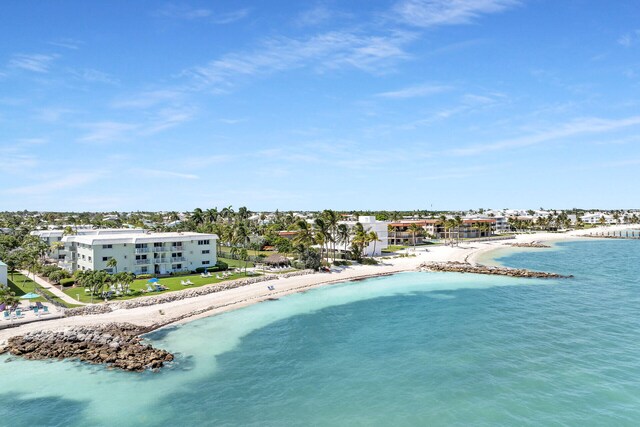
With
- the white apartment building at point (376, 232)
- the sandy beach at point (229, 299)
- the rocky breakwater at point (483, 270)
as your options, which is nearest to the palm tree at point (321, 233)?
the sandy beach at point (229, 299)

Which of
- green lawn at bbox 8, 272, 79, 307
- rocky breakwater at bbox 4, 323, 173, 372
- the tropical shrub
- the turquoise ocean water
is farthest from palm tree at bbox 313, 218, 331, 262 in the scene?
rocky breakwater at bbox 4, 323, 173, 372

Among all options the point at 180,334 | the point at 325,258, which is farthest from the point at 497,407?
the point at 325,258

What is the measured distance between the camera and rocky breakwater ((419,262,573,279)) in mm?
70688

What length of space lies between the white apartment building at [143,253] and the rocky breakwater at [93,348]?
82.7 feet

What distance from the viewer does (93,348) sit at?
3384 centimetres

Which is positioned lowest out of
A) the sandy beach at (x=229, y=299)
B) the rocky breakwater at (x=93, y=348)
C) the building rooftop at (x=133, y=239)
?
the rocky breakwater at (x=93, y=348)

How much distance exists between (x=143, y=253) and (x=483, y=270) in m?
57.2

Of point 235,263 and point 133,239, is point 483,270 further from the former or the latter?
point 133,239

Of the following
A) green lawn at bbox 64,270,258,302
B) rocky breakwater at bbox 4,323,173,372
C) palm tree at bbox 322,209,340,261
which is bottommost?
rocky breakwater at bbox 4,323,173,372

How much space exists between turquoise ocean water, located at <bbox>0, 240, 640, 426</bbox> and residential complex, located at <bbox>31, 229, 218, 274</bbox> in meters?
22.5

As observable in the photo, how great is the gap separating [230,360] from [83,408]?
10.4m

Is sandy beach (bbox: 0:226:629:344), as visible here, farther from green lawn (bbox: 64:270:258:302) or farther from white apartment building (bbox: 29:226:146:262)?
white apartment building (bbox: 29:226:146:262)

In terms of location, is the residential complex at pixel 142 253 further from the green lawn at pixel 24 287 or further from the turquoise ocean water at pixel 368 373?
the turquoise ocean water at pixel 368 373

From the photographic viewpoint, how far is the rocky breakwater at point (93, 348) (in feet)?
104
